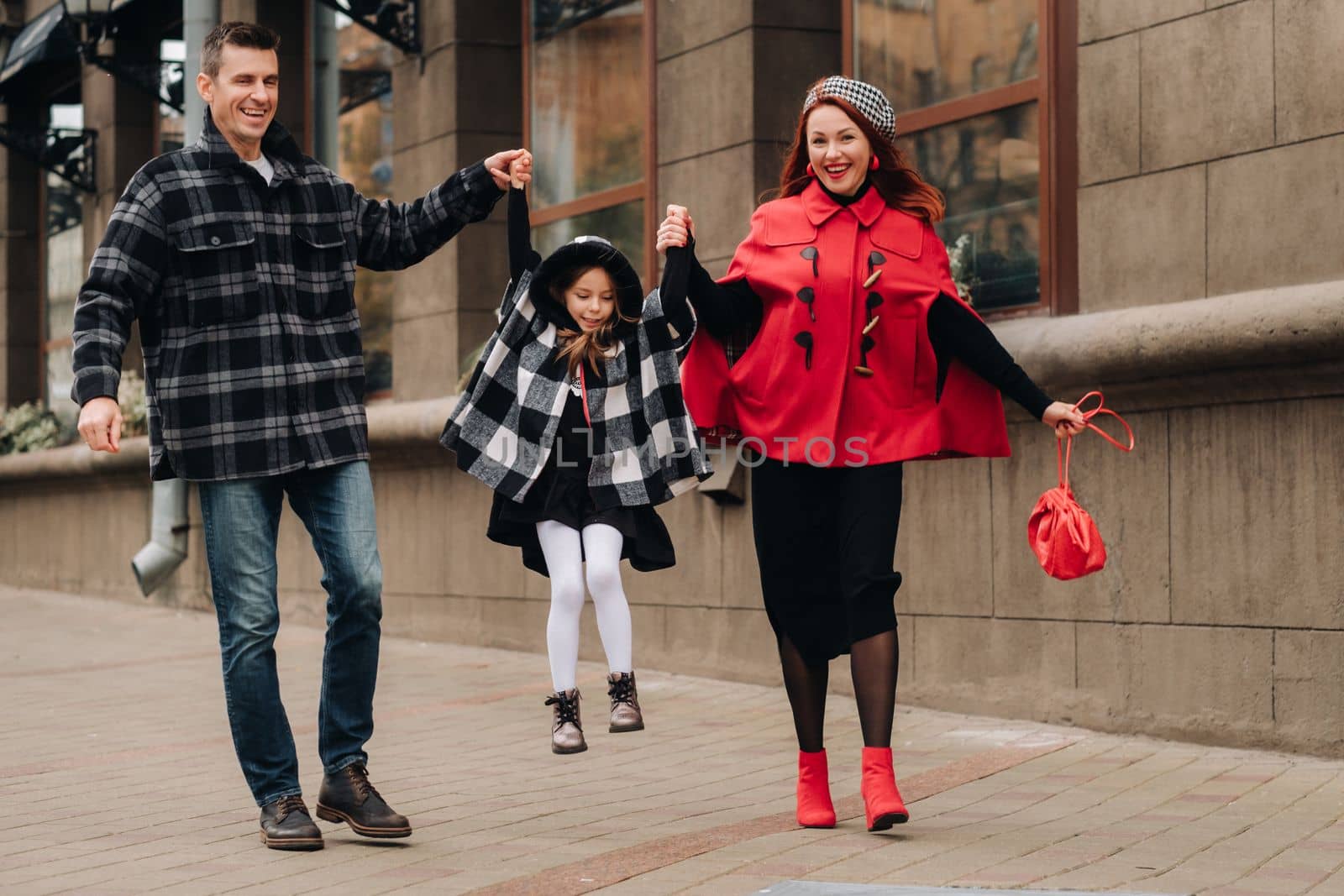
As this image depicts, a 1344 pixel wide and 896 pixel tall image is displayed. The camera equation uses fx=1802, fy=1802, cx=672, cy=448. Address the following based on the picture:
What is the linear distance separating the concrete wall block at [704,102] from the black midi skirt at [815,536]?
12.8ft

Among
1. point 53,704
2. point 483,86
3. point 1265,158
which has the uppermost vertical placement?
point 483,86

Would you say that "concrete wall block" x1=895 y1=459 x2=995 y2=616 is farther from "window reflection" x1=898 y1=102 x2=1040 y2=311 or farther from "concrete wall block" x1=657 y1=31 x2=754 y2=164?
"concrete wall block" x1=657 y1=31 x2=754 y2=164

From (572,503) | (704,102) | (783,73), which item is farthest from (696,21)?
(572,503)

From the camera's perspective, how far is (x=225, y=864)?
4.46m

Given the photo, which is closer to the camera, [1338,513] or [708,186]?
[1338,513]

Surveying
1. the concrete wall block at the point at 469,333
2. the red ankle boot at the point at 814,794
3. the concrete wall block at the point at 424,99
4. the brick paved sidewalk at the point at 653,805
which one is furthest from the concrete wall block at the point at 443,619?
the red ankle boot at the point at 814,794

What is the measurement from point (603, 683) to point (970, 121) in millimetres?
3038

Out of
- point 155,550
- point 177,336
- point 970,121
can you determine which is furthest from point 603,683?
point 155,550

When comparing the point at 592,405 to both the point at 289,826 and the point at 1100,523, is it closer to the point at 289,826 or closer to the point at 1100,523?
the point at 289,826

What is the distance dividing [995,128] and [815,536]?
3.26 metres

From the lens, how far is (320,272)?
4836 mm

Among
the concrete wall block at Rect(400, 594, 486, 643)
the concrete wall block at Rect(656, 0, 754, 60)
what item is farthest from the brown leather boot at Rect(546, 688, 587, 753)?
the concrete wall block at Rect(400, 594, 486, 643)

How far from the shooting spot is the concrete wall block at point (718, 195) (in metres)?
8.48

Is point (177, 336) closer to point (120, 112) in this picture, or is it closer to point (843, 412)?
point (843, 412)
